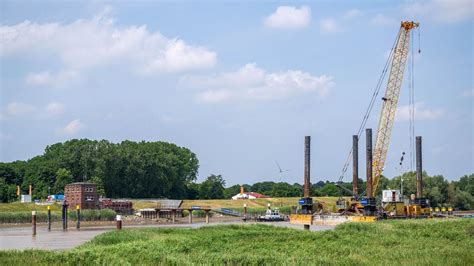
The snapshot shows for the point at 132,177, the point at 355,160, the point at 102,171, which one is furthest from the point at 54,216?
the point at 132,177

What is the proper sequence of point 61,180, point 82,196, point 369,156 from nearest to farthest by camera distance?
point 369,156 < point 82,196 < point 61,180

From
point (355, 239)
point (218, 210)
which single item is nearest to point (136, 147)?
point (218, 210)

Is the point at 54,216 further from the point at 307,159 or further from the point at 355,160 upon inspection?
the point at 355,160

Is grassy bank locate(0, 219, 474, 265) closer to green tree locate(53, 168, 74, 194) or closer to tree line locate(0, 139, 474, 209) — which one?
tree line locate(0, 139, 474, 209)

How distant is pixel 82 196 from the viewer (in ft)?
299

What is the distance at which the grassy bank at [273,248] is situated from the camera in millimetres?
28859

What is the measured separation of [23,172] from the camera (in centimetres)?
13775

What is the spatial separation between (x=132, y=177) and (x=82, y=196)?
48.8m

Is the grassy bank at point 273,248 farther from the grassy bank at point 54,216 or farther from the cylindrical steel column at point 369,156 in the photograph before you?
the grassy bank at point 54,216

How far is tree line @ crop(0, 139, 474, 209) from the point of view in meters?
124

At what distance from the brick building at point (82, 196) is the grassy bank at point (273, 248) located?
4968cm

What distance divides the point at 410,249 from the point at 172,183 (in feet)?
386

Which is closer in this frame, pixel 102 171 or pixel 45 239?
pixel 45 239

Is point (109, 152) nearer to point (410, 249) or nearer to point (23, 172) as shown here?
point (23, 172)
